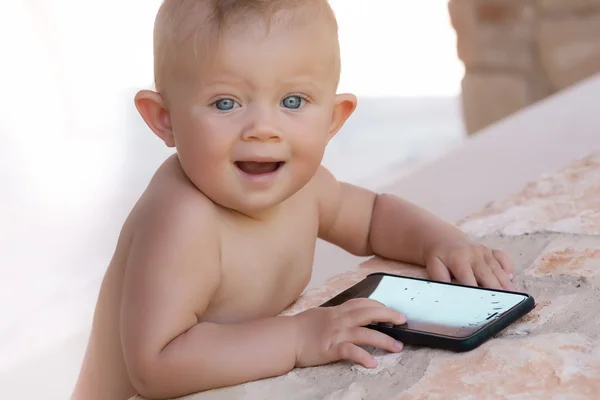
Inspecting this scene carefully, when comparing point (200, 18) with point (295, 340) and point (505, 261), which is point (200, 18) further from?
point (505, 261)

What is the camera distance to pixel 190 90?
35.9 inches

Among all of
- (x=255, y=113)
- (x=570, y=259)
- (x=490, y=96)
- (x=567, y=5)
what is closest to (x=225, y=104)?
(x=255, y=113)

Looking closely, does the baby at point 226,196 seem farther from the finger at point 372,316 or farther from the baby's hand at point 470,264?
the baby's hand at point 470,264

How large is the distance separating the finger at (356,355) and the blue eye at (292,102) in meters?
0.26

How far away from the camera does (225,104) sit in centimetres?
90

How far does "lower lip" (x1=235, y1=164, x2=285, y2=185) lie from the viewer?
94cm

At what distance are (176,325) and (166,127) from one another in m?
0.23

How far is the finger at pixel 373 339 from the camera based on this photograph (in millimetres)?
915

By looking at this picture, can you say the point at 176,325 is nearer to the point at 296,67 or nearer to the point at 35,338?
the point at 296,67

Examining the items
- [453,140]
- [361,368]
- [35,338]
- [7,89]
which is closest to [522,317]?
[361,368]

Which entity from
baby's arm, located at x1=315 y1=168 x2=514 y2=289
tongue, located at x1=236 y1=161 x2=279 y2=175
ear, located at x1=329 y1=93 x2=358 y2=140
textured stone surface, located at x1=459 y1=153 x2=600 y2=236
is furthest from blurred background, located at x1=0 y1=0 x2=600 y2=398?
tongue, located at x1=236 y1=161 x2=279 y2=175

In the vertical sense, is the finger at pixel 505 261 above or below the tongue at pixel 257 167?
below

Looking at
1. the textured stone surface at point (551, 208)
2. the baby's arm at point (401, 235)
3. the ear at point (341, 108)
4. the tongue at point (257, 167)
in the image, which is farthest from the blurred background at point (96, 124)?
the tongue at point (257, 167)

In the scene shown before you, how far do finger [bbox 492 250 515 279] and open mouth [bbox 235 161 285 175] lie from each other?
36 cm
